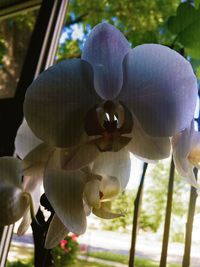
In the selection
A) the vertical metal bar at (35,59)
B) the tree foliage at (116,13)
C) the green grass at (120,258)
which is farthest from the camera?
the tree foliage at (116,13)

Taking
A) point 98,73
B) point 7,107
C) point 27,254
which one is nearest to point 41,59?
point 7,107

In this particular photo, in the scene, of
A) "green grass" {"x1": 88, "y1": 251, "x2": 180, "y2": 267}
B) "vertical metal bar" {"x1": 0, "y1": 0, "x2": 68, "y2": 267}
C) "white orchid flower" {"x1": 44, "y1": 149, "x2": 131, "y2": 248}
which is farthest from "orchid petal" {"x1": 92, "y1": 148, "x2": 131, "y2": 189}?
"vertical metal bar" {"x1": 0, "y1": 0, "x2": 68, "y2": 267}

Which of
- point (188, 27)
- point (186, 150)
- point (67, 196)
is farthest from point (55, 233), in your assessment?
point (188, 27)

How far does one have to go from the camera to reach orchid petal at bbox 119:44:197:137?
0.88 ft

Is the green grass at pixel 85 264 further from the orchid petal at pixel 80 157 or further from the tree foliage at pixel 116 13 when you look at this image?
the tree foliage at pixel 116 13

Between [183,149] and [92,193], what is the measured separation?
0.09 meters

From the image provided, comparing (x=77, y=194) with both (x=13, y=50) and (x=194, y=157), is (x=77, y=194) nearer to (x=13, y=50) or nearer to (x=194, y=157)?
(x=194, y=157)

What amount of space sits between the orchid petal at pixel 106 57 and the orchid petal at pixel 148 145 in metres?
0.04

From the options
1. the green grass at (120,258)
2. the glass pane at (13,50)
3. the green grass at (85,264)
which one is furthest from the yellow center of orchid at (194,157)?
the glass pane at (13,50)

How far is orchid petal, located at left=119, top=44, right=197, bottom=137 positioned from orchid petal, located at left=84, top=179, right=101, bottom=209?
0.07 m

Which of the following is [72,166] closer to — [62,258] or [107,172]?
[107,172]

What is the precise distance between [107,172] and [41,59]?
2.87ft

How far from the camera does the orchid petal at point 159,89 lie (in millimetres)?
267

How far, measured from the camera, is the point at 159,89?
27 centimetres
